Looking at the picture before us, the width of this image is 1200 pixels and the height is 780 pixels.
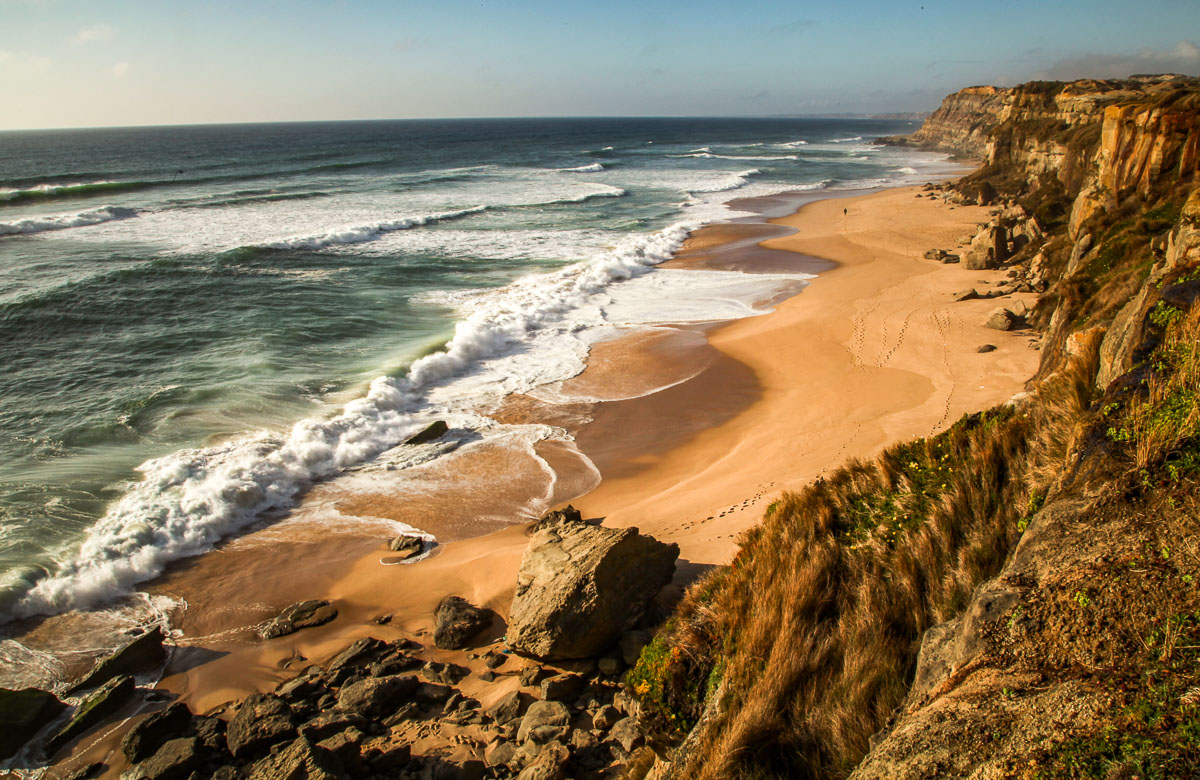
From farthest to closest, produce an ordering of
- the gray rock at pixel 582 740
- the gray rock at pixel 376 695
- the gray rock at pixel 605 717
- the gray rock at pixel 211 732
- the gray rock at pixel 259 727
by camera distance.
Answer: the gray rock at pixel 376 695 < the gray rock at pixel 211 732 < the gray rock at pixel 259 727 < the gray rock at pixel 605 717 < the gray rock at pixel 582 740

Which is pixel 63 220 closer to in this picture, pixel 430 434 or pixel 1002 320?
pixel 430 434

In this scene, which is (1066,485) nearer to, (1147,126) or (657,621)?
(657,621)

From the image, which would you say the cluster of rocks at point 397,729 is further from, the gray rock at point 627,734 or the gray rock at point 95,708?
the gray rock at point 95,708

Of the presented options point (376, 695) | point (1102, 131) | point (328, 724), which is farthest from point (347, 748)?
point (1102, 131)

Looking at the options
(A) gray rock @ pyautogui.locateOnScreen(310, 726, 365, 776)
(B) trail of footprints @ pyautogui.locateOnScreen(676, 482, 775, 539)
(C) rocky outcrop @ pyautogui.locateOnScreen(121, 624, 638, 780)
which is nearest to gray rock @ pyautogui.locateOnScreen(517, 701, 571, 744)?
(C) rocky outcrop @ pyautogui.locateOnScreen(121, 624, 638, 780)

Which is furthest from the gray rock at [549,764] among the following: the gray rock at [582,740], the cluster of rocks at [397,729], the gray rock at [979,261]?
the gray rock at [979,261]

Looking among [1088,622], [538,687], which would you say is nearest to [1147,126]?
[1088,622]

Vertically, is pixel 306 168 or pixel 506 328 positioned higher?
pixel 306 168
